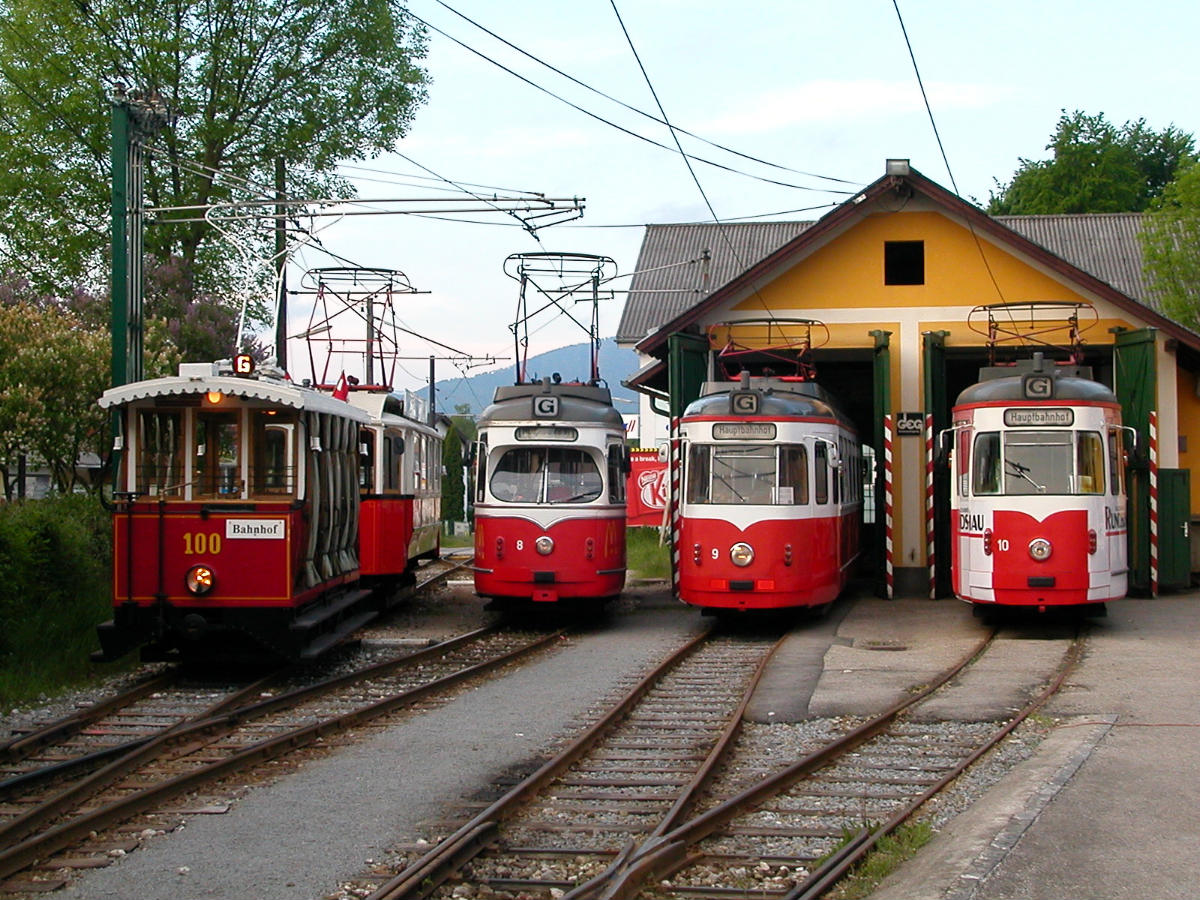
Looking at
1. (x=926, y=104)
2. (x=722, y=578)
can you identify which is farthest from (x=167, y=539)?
(x=926, y=104)

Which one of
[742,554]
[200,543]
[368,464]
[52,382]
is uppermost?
[52,382]

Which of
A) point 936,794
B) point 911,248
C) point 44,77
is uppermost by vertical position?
point 44,77

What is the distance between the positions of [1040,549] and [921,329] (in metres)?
7.56

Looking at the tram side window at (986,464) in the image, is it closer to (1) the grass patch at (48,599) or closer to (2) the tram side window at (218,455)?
(2) the tram side window at (218,455)

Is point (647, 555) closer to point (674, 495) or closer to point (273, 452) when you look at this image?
point (674, 495)

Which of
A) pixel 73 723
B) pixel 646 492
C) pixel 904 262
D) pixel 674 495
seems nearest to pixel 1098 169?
pixel 646 492

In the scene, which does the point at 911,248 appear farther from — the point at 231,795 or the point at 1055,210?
the point at 1055,210

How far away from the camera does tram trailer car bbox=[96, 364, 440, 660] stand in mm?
12508

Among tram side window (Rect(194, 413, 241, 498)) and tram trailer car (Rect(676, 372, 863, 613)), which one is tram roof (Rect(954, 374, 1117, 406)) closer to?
tram trailer car (Rect(676, 372, 863, 613))

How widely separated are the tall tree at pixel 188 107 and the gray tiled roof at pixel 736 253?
16.5m

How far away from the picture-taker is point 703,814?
782 cm

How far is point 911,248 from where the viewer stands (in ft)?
76.9

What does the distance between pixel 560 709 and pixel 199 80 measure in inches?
850

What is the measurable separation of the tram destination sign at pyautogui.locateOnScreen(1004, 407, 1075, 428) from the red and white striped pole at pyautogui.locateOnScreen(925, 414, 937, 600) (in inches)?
197
